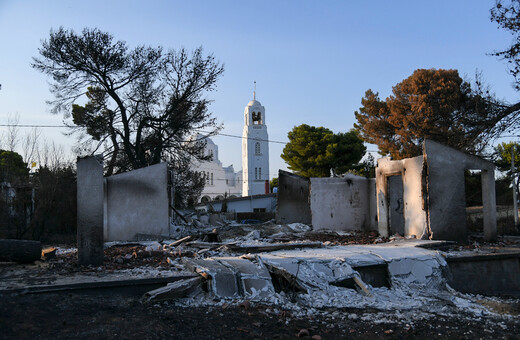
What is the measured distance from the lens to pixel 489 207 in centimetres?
1205

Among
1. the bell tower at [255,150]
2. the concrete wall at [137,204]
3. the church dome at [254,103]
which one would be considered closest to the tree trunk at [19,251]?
the concrete wall at [137,204]

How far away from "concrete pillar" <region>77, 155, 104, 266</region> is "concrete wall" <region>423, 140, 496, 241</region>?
8.43 m

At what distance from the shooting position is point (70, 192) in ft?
56.5

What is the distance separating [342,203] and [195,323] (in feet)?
40.8

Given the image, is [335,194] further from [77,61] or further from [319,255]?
[77,61]

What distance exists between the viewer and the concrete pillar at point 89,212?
854 cm

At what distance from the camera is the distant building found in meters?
62.4

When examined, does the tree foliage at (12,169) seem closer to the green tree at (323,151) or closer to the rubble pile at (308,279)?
the rubble pile at (308,279)

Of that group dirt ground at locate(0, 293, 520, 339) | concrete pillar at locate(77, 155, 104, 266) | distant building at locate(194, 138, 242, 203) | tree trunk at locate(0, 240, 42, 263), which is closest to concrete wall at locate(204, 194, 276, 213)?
distant building at locate(194, 138, 242, 203)

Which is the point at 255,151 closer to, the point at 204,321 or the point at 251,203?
the point at 251,203

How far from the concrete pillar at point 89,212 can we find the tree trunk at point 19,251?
4.19 feet

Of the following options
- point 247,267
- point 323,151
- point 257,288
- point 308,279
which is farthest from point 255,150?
point 257,288

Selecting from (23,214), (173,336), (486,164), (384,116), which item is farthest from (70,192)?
(384,116)

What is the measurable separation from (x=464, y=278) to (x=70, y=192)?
14.7 meters
